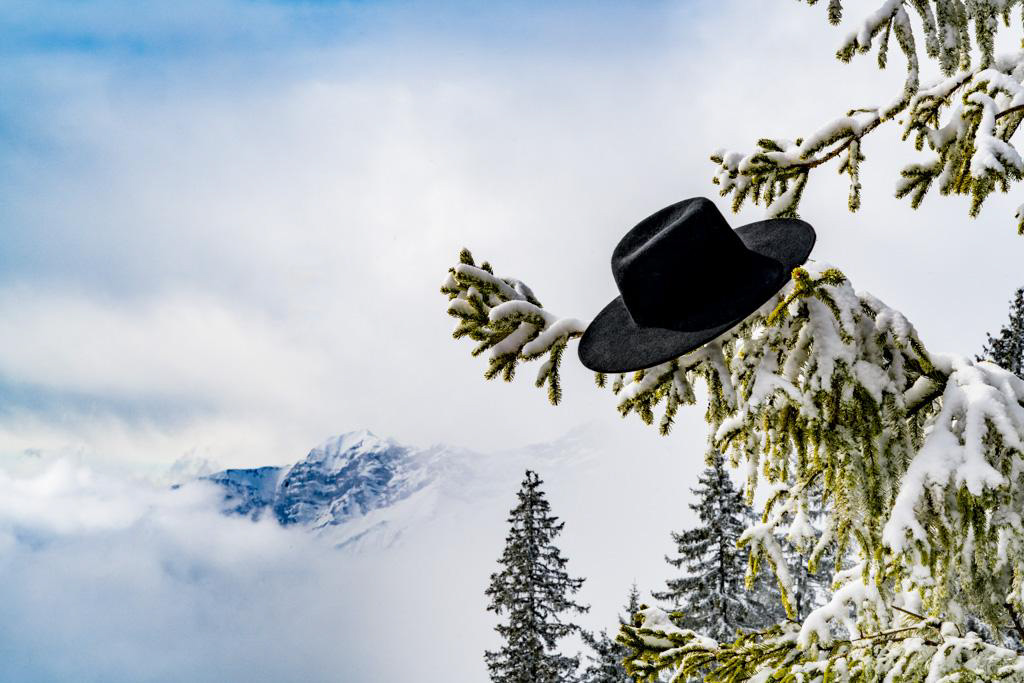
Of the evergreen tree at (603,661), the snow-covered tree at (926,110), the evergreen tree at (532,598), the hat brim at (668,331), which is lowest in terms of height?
the evergreen tree at (603,661)

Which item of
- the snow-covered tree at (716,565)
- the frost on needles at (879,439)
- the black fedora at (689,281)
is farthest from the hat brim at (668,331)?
the snow-covered tree at (716,565)

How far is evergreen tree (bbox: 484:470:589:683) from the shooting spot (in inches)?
864

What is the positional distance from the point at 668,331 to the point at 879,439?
3.04 feet

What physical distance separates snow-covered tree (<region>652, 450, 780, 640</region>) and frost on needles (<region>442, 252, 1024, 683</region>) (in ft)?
59.5

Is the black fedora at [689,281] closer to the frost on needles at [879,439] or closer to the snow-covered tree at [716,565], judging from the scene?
the frost on needles at [879,439]

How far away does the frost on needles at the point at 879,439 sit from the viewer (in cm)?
245

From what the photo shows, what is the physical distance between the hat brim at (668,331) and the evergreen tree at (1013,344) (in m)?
20.6

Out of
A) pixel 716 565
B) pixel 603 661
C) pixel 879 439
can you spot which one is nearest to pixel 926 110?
pixel 879 439

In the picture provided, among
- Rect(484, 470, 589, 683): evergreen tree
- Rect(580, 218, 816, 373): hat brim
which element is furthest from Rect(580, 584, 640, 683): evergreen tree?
Rect(580, 218, 816, 373): hat brim

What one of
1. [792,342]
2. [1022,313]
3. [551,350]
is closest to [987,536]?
[792,342]

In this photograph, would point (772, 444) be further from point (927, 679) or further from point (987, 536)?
point (927, 679)

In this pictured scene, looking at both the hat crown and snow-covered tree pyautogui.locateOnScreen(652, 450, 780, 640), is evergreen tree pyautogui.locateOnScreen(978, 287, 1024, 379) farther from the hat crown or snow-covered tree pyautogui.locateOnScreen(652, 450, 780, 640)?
the hat crown

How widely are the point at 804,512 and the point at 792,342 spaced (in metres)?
1.09

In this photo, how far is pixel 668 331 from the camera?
2.66 meters
